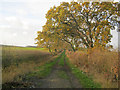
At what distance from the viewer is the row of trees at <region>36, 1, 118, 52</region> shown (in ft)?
55.3

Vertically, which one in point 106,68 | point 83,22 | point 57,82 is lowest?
point 57,82

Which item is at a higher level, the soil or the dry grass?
the dry grass

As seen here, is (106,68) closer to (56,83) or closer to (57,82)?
(57,82)

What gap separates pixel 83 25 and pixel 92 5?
421 cm

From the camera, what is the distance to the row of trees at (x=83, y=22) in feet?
55.3

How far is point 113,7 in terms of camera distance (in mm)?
16875

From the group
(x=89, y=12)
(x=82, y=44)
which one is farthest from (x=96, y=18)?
(x=82, y=44)

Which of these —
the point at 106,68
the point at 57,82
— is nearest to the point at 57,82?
the point at 57,82

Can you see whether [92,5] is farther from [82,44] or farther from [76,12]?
[82,44]

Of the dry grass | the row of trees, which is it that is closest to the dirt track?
the dry grass

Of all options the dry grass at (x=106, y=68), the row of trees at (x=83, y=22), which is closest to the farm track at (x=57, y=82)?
the dry grass at (x=106, y=68)

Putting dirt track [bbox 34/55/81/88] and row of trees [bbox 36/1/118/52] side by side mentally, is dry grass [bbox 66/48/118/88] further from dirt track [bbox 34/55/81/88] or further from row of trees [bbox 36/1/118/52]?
row of trees [bbox 36/1/118/52]

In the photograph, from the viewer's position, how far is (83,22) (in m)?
20.1

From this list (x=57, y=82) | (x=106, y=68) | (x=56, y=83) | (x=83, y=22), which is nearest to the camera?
(x=56, y=83)
